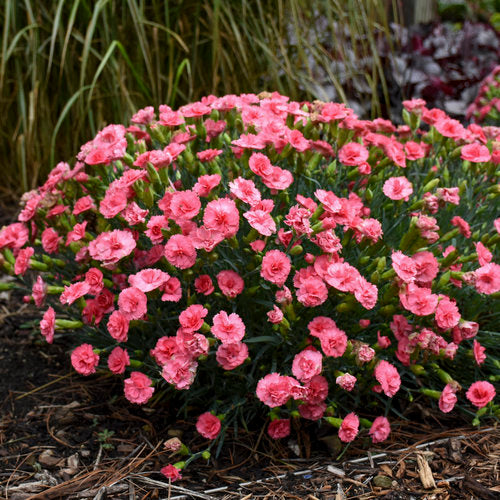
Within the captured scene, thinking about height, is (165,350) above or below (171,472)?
above

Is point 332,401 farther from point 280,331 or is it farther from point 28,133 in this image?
point 28,133

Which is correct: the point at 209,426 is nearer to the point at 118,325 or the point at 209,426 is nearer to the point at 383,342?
the point at 118,325

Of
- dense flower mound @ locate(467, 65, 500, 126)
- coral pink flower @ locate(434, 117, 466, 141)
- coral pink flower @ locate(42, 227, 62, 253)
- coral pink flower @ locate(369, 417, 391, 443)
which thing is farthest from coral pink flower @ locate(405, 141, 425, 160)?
dense flower mound @ locate(467, 65, 500, 126)

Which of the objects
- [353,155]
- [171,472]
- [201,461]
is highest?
[353,155]

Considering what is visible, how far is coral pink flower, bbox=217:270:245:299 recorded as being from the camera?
1596 mm

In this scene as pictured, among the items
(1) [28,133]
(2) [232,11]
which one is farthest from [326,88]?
(1) [28,133]

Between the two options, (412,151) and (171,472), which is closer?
(171,472)

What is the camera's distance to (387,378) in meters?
1.56

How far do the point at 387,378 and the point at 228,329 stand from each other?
45 cm

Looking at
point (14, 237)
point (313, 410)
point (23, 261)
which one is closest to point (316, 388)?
point (313, 410)

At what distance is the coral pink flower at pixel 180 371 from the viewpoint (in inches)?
59.8

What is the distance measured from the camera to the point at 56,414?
1.92 meters

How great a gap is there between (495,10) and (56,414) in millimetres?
9131

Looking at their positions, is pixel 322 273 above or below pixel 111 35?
below
